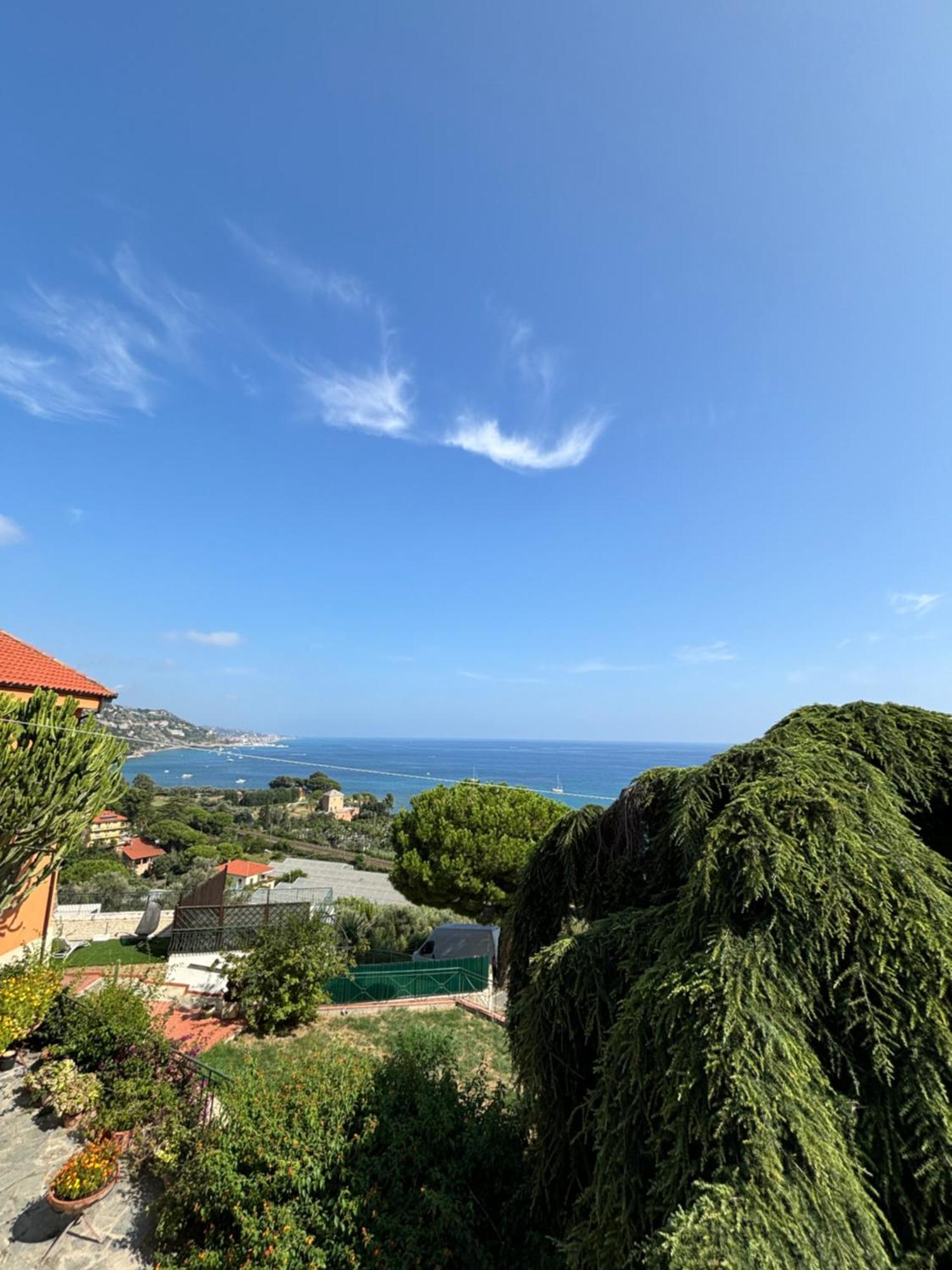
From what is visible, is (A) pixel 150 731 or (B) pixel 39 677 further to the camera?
(A) pixel 150 731

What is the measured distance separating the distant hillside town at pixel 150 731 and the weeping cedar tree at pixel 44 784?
1375mm

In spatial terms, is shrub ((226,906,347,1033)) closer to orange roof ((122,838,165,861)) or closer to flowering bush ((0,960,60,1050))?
flowering bush ((0,960,60,1050))

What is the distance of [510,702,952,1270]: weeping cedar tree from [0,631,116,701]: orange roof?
12837 mm

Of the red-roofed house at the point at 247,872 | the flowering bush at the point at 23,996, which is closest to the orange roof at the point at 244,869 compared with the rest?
the red-roofed house at the point at 247,872

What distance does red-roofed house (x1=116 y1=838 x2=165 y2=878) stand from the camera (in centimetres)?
4544

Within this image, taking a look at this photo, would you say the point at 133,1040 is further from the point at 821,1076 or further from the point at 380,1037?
the point at 821,1076

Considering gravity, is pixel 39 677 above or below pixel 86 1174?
above

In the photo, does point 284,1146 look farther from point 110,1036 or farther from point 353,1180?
point 110,1036

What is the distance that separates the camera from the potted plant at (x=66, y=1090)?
25.0 ft

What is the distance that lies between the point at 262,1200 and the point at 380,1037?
7.12 metres

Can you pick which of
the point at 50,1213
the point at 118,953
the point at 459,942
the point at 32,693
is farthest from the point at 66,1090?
the point at 459,942

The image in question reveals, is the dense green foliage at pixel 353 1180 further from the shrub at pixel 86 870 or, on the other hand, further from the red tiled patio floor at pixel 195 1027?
the shrub at pixel 86 870

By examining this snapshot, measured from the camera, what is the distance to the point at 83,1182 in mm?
6082

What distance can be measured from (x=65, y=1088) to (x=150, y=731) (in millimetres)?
24123
